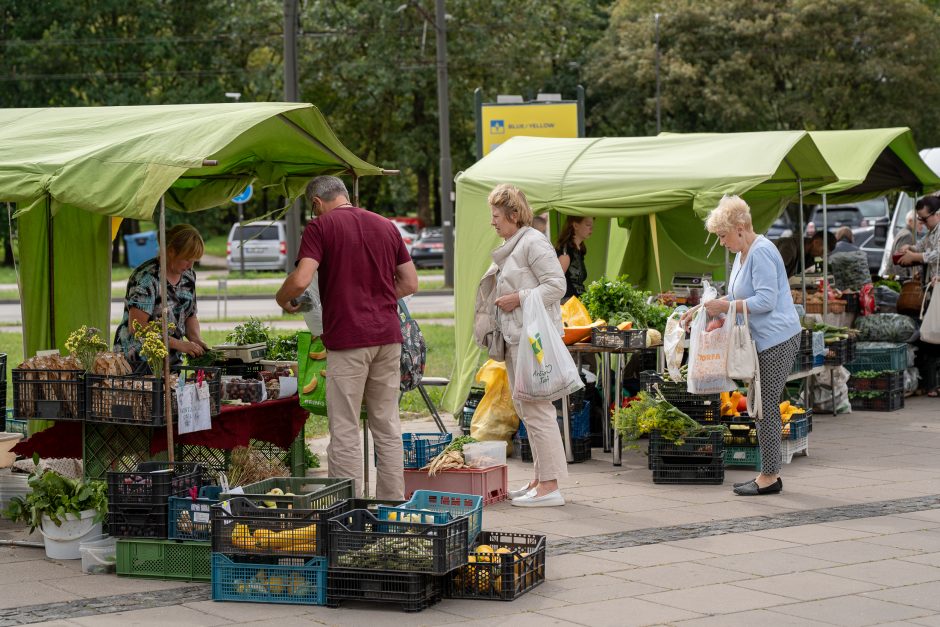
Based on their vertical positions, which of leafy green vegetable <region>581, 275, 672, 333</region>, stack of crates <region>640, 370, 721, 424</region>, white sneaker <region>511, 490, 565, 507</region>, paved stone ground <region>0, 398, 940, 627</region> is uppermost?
leafy green vegetable <region>581, 275, 672, 333</region>

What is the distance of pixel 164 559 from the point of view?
615 centimetres

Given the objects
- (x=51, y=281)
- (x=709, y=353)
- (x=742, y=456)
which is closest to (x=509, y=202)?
(x=709, y=353)

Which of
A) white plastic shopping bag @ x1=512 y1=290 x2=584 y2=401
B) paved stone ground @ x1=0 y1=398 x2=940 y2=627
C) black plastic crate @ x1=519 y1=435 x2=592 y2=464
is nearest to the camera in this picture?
paved stone ground @ x1=0 y1=398 x2=940 y2=627

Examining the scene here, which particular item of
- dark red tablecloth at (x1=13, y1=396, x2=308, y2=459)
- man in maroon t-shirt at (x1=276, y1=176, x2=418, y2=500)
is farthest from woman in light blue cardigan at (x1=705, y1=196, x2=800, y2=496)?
dark red tablecloth at (x1=13, y1=396, x2=308, y2=459)

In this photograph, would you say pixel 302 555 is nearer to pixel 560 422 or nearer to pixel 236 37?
pixel 560 422

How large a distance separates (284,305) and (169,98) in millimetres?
36536

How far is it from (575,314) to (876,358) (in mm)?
3826

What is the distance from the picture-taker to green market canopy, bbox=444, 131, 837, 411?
10016 millimetres

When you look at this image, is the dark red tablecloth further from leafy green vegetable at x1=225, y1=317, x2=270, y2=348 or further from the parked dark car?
the parked dark car

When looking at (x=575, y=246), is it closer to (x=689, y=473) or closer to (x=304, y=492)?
(x=689, y=473)

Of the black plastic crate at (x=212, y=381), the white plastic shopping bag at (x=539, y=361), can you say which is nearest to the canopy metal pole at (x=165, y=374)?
the black plastic crate at (x=212, y=381)

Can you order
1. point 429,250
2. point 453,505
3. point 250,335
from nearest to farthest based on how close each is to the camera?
point 453,505 < point 250,335 < point 429,250

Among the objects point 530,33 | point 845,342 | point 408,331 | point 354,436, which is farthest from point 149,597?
point 530,33

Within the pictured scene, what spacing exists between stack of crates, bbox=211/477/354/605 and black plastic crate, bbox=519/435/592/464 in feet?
12.6
